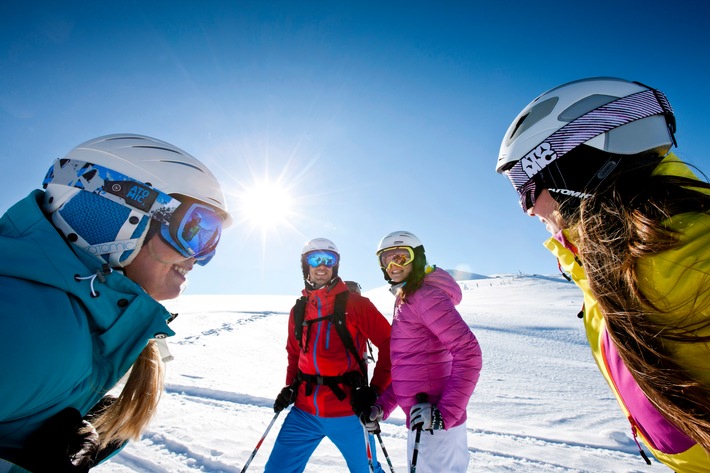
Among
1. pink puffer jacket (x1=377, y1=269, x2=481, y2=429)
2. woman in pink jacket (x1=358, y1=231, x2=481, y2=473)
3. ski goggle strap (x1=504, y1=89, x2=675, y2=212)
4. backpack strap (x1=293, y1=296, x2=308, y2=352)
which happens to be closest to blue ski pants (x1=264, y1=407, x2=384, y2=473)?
woman in pink jacket (x1=358, y1=231, x2=481, y2=473)

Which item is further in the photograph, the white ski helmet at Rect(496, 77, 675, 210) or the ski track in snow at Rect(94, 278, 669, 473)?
the ski track in snow at Rect(94, 278, 669, 473)

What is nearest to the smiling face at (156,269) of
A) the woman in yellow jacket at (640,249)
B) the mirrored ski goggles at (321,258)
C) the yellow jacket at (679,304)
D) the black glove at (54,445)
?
the black glove at (54,445)

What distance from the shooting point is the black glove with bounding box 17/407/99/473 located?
996mm

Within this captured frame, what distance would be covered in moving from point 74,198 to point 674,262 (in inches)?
91.6

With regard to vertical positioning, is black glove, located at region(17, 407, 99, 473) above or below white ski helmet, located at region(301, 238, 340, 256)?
below

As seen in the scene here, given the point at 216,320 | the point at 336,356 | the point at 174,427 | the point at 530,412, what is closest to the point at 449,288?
the point at 336,356

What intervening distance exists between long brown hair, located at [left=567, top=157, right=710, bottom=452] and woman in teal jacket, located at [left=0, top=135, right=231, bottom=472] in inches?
71.4

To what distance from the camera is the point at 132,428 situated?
5.77ft

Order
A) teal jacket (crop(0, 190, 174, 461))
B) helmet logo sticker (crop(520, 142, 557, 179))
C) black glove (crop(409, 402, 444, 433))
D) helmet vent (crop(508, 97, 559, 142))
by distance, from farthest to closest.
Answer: black glove (crop(409, 402, 444, 433)) < helmet vent (crop(508, 97, 559, 142)) < helmet logo sticker (crop(520, 142, 557, 179)) < teal jacket (crop(0, 190, 174, 461))

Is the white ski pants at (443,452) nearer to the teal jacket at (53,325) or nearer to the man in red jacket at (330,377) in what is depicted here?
the man in red jacket at (330,377)

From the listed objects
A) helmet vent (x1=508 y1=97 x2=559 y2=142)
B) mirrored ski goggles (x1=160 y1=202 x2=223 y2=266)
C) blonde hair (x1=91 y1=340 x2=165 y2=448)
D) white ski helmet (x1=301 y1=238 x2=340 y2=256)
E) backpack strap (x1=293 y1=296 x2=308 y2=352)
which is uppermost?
white ski helmet (x1=301 y1=238 x2=340 y2=256)

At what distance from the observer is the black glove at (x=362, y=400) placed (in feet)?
10.7

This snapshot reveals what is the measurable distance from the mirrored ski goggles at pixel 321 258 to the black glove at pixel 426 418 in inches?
96.9

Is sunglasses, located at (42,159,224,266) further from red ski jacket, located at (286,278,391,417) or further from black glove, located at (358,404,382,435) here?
black glove, located at (358,404,382,435)
